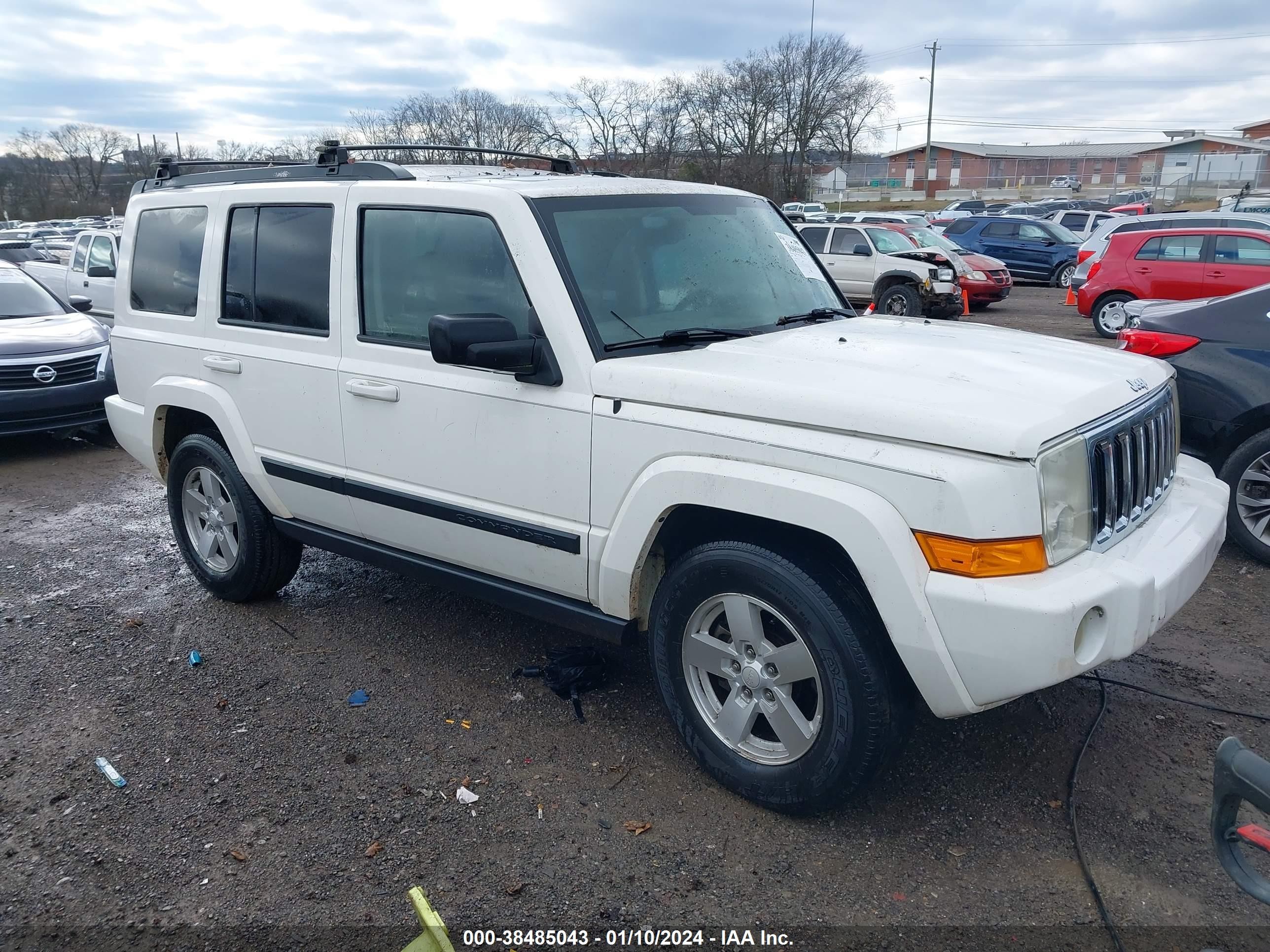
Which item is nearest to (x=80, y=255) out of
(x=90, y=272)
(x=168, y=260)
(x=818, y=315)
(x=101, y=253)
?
(x=101, y=253)

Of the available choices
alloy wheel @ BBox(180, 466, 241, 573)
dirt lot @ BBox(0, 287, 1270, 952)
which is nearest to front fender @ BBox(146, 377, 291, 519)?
alloy wheel @ BBox(180, 466, 241, 573)

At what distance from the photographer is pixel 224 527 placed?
4910 mm

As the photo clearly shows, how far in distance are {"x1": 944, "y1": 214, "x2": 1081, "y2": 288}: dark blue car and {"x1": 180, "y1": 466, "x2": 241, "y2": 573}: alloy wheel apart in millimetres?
21126

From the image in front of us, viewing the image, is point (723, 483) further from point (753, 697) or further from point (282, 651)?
point (282, 651)

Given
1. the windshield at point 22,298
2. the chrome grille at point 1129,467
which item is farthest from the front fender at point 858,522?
the windshield at point 22,298

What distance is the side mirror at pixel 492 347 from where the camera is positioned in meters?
3.12

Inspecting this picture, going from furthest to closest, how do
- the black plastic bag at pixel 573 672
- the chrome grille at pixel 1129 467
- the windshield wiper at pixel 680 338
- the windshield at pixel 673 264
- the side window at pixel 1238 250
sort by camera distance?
the side window at pixel 1238 250 < the black plastic bag at pixel 573 672 < the windshield at pixel 673 264 < the windshield wiper at pixel 680 338 < the chrome grille at pixel 1129 467

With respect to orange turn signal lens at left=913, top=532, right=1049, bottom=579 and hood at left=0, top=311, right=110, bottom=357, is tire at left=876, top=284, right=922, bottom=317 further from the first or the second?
orange turn signal lens at left=913, top=532, right=1049, bottom=579

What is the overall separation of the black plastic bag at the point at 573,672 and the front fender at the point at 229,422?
1.45 m

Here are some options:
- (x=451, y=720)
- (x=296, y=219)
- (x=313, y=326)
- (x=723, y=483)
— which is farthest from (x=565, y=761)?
(x=296, y=219)

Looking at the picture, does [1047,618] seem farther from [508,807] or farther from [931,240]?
[931,240]

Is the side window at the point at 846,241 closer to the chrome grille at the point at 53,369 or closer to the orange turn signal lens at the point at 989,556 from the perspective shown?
the chrome grille at the point at 53,369

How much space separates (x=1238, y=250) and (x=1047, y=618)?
13541mm

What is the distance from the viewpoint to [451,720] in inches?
150
